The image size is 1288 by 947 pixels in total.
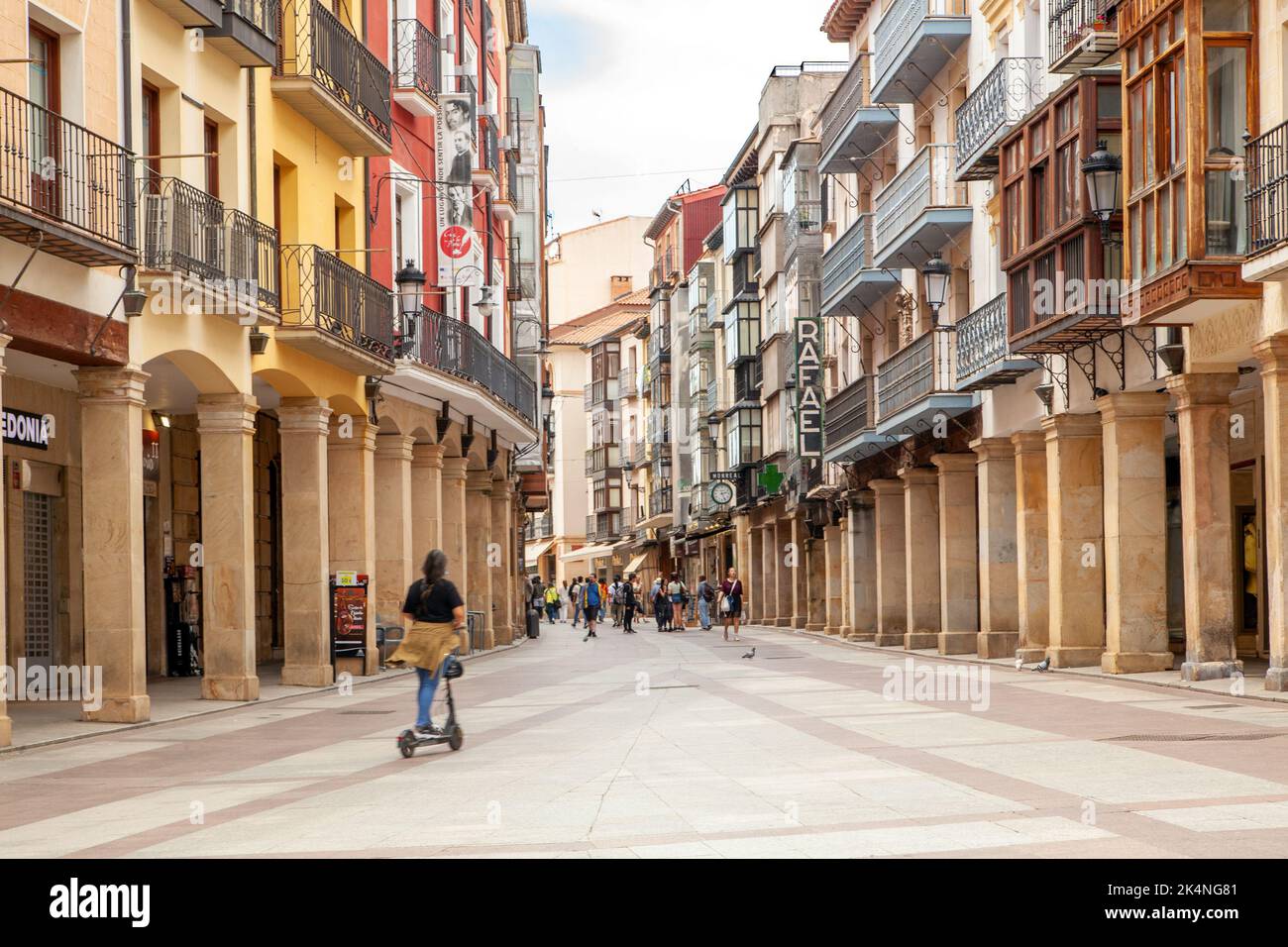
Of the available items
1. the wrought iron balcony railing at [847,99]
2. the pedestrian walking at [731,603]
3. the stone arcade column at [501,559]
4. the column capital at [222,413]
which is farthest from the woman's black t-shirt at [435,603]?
the stone arcade column at [501,559]

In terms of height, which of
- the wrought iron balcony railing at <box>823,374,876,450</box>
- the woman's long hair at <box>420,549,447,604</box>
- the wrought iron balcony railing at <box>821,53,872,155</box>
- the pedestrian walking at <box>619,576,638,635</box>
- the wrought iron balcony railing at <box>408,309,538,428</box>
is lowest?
the pedestrian walking at <box>619,576,638,635</box>

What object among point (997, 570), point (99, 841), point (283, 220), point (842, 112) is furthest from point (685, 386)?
point (99, 841)

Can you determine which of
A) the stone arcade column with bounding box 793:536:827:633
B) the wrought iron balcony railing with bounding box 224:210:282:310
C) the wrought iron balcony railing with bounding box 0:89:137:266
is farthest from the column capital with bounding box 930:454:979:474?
the stone arcade column with bounding box 793:536:827:633

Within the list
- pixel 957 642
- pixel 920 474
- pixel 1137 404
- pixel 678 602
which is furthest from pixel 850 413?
pixel 678 602

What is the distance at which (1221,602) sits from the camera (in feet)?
72.6

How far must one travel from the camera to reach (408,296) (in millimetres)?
30203

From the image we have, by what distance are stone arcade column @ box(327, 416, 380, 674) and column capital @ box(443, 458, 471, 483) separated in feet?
29.5

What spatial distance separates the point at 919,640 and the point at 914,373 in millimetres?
5725

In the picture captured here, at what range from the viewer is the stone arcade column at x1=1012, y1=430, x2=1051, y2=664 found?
29.4 meters

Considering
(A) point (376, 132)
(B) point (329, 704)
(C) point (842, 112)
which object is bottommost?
(B) point (329, 704)

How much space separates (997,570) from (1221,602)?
383 inches

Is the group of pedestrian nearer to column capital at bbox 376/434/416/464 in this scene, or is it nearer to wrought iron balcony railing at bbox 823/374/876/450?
wrought iron balcony railing at bbox 823/374/876/450
